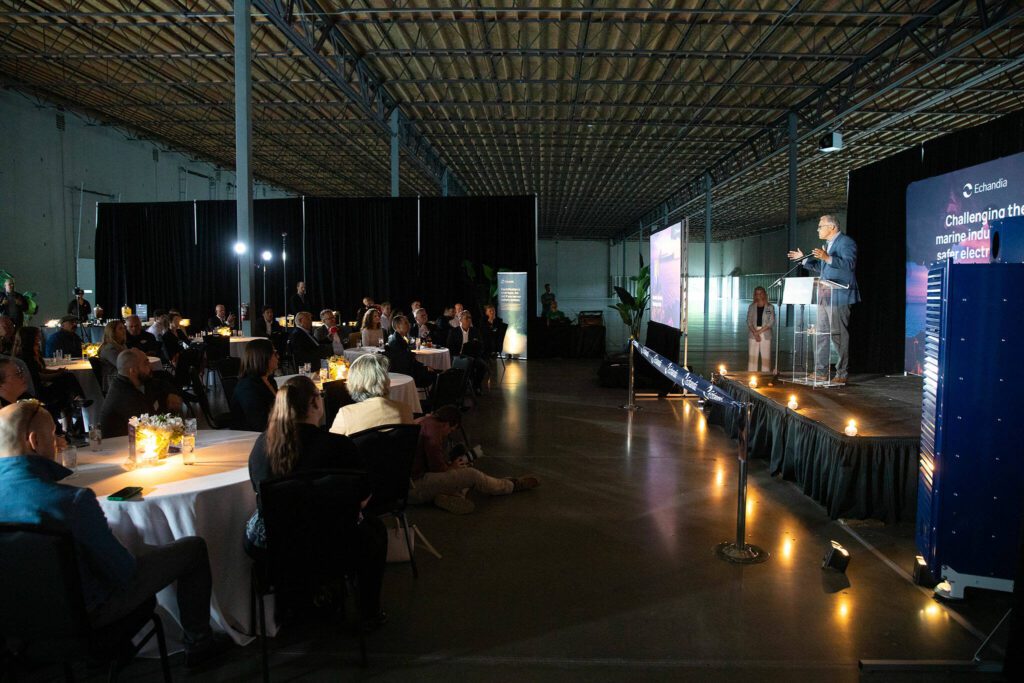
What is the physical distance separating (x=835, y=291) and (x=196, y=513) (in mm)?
5787

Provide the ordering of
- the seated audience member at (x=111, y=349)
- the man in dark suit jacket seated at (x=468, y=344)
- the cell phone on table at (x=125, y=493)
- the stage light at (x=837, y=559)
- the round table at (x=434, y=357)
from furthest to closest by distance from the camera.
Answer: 1. the man in dark suit jacket seated at (x=468, y=344)
2. the round table at (x=434, y=357)
3. the seated audience member at (x=111, y=349)
4. the stage light at (x=837, y=559)
5. the cell phone on table at (x=125, y=493)

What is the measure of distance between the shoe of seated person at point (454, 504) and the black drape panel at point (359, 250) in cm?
1046

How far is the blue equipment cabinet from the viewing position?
293 cm

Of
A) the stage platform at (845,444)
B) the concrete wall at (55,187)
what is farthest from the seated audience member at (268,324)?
the stage platform at (845,444)

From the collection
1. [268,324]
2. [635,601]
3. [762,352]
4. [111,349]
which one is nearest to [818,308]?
[762,352]

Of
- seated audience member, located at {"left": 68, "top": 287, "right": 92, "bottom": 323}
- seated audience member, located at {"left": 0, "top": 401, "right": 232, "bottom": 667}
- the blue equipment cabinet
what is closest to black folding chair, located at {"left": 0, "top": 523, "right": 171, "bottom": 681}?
seated audience member, located at {"left": 0, "top": 401, "right": 232, "bottom": 667}

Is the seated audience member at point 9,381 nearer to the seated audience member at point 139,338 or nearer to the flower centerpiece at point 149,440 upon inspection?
the flower centerpiece at point 149,440

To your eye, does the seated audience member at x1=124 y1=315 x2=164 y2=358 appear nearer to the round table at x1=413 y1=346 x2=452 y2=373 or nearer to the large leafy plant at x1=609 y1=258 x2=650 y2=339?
the round table at x1=413 y1=346 x2=452 y2=373

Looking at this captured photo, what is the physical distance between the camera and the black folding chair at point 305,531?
231 centimetres

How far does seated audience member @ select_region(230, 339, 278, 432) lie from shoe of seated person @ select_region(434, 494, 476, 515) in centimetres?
121

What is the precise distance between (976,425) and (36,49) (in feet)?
41.3

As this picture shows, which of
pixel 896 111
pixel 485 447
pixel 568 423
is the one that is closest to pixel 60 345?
pixel 485 447

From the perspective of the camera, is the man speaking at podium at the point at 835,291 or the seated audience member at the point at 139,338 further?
the seated audience member at the point at 139,338

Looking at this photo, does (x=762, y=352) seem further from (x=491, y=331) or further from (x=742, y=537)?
(x=742, y=537)
